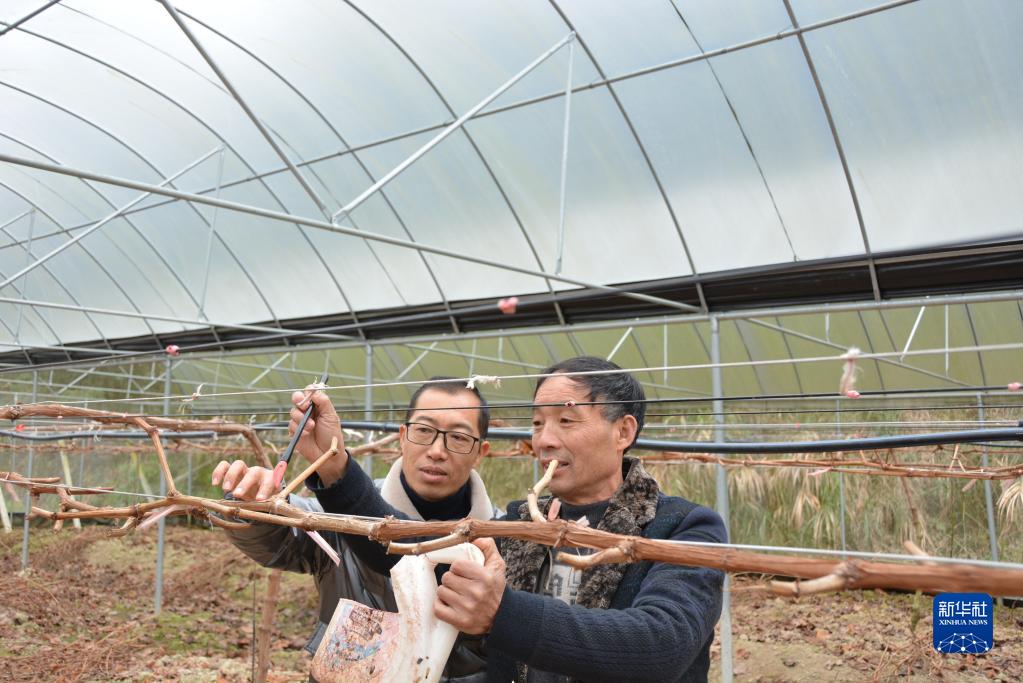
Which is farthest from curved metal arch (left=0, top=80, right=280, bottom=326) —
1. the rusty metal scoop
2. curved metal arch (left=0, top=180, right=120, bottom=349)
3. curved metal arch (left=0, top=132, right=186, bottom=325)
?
the rusty metal scoop

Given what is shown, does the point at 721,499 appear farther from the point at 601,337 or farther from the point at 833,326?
the point at 601,337

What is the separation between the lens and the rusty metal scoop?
1.24 meters

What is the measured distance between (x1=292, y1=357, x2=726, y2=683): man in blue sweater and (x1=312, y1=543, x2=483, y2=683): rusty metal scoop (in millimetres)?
28

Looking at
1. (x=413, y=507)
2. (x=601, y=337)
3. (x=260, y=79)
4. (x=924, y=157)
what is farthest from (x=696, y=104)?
(x=413, y=507)

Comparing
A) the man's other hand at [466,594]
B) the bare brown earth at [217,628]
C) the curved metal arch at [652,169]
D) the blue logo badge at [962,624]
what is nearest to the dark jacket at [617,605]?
the man's other hand at [466,594]

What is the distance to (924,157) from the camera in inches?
240

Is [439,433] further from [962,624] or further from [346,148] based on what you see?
[346,148]

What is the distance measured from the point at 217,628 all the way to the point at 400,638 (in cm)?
712

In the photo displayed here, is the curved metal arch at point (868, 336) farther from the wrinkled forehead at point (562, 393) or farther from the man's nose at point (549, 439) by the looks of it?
the man's nose at point (549, 439)

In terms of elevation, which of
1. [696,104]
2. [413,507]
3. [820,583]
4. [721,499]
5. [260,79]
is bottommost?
[820,583]

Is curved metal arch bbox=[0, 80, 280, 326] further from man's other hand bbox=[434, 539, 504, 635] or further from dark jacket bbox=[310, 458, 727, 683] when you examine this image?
man's other hand bbox=[434, 539, 504, 635]

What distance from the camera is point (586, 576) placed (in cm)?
184

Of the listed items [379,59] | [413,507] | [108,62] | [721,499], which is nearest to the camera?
[413,507]

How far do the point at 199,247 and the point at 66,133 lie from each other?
2.04 m
